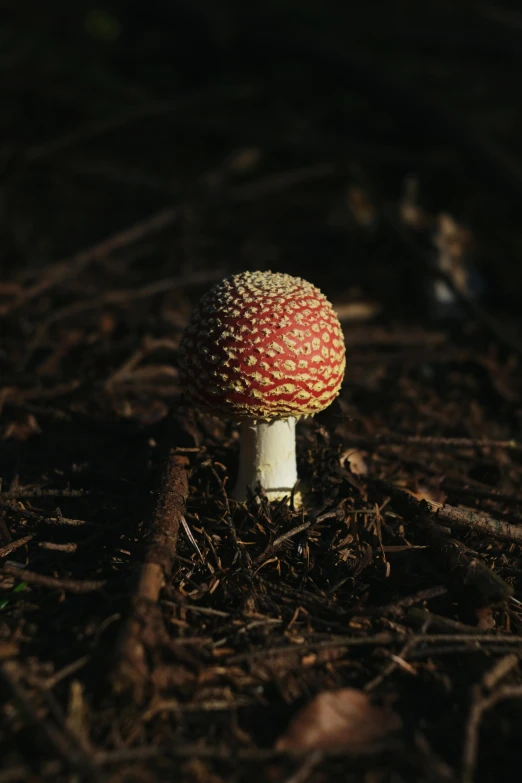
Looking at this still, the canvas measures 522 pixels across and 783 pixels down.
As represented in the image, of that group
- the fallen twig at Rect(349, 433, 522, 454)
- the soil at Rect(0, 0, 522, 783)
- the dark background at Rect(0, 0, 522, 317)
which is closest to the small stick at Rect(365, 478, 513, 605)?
the soil at Rect(0, 0, 522, 783)

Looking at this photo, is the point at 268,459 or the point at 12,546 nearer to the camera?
the point at 12,546

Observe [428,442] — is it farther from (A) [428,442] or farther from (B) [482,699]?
(B) [482,699]

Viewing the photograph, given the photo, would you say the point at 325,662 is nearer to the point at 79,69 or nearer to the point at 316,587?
the point at 316,587

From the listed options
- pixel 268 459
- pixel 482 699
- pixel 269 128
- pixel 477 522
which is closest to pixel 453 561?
pixel 477 522

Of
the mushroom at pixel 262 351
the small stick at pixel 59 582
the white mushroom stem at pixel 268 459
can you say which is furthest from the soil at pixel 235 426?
the mushroom at pixel 262 351

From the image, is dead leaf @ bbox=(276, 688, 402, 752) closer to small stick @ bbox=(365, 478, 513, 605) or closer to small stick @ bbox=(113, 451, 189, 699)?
small stick @ bbox=(113, 451, 189, 699)

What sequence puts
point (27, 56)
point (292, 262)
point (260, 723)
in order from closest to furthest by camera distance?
point (260, 723), point (292, 262), point (27, 56)

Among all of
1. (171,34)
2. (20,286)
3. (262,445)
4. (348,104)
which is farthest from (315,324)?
(171,34)
